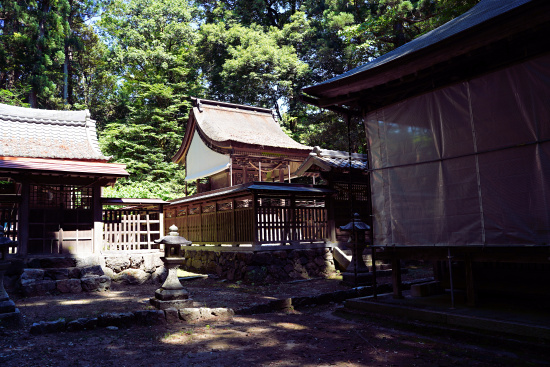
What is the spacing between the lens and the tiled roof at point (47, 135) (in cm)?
1351

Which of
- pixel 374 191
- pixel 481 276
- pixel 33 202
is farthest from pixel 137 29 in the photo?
pixel 481 276

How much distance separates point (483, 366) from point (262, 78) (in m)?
26.3

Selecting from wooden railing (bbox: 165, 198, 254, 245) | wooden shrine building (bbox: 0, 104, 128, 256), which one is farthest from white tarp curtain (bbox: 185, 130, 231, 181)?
wooden shrine building (bbox: 0, 104, 128, 256)

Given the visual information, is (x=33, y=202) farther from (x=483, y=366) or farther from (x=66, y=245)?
(x=483, y=366)

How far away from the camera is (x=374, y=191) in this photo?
786cm

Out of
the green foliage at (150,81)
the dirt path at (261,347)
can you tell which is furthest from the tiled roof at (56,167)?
the green foliage at (150,81)

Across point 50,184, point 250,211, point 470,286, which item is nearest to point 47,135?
point 50,184

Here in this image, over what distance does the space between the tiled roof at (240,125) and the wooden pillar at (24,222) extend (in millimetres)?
8425

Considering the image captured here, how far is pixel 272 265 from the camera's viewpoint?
1327 cm

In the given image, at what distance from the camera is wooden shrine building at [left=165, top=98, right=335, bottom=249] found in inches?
539

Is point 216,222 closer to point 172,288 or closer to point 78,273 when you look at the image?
point 78,273

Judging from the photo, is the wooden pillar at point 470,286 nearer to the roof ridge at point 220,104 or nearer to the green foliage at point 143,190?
the roof ridge at point 220,104

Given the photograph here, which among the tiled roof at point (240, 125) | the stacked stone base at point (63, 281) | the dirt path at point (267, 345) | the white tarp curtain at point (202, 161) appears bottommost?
the dirt path at point (267, 345)

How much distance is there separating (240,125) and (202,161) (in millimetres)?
3229
